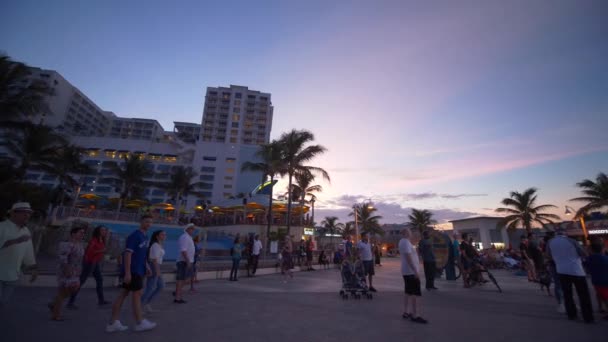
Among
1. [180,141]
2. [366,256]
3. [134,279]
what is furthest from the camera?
[180,141]

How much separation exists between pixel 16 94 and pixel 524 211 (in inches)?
1966

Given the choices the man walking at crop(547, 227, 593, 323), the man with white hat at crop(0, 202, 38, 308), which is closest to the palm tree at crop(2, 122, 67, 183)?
the man with white hat at crop(0, 202, 38, 308)

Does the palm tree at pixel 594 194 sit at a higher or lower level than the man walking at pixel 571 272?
higher

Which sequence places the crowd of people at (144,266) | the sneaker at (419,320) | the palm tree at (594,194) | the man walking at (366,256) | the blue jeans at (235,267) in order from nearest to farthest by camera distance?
1. the crowd of people at (144,266)
2. the sneaker at (419,320)
3. the man walking at (366,256)
4. the blue jeans at (235,267)
5. the palm tree at (594,194)

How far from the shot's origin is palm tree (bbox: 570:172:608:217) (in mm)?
26017

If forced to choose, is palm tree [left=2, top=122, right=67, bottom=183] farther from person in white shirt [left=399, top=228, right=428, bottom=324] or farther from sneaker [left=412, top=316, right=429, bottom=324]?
sneaker [left=412, top=316, right=429, bottom=324]

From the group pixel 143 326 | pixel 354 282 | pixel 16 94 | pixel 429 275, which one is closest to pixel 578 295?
pixel 429 275

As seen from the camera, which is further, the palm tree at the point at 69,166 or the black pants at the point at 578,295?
the palm tree at the point at 69,166

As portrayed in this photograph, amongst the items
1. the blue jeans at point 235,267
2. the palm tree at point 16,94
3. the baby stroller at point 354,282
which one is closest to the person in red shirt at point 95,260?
the blue jeans at point 235,267

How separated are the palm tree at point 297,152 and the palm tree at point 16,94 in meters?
15.9

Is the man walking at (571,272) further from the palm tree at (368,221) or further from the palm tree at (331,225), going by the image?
the palm tree at (331,225)

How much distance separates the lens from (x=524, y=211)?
112ft

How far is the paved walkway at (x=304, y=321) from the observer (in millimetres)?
3863

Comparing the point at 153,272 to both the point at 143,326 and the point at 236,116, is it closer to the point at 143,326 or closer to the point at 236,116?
the point at 143,326
